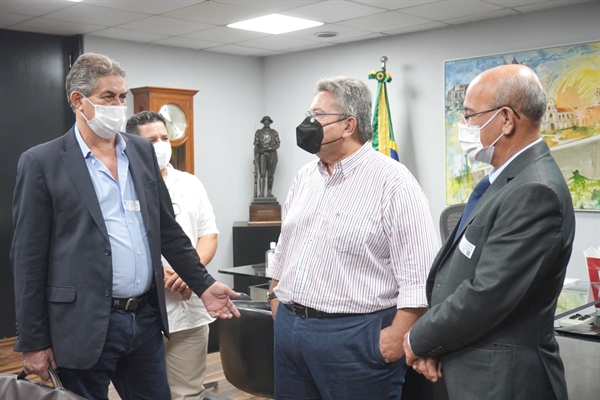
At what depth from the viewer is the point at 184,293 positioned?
259cm

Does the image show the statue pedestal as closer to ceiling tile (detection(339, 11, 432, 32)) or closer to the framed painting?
ceiling tile (detection(339, 11, 432, 32))

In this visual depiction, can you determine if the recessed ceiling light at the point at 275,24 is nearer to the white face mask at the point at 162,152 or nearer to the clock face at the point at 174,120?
the clock face at the point at 174,120

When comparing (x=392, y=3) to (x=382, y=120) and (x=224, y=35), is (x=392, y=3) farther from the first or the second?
(x=224, y=35)

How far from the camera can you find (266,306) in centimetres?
294

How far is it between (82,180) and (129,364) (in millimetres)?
583

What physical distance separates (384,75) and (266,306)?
122 inches

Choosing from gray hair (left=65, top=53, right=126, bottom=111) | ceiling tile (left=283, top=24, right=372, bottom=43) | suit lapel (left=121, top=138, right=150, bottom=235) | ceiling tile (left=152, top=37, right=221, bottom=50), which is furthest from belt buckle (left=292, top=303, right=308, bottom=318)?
ceiling tile (left=152, top=37, right=221, bottom=50)

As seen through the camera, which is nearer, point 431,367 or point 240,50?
point 431,367

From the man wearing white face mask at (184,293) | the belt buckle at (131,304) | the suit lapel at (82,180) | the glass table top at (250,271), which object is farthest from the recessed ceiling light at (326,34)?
the belt buckle at (131,304)

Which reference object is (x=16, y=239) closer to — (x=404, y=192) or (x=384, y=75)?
(x=404, y=192)

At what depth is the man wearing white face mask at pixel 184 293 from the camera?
2623 mm

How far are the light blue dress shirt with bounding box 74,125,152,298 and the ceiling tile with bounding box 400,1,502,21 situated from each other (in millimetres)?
3224

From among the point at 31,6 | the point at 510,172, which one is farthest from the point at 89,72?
the point at 31,6

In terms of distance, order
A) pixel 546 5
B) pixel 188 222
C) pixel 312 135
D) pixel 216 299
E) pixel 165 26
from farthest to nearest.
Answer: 1. pixel 165 26
2. pixel 546 5
3. pixel 188 222
4. pixel 216 299
5. pixel 312 135
